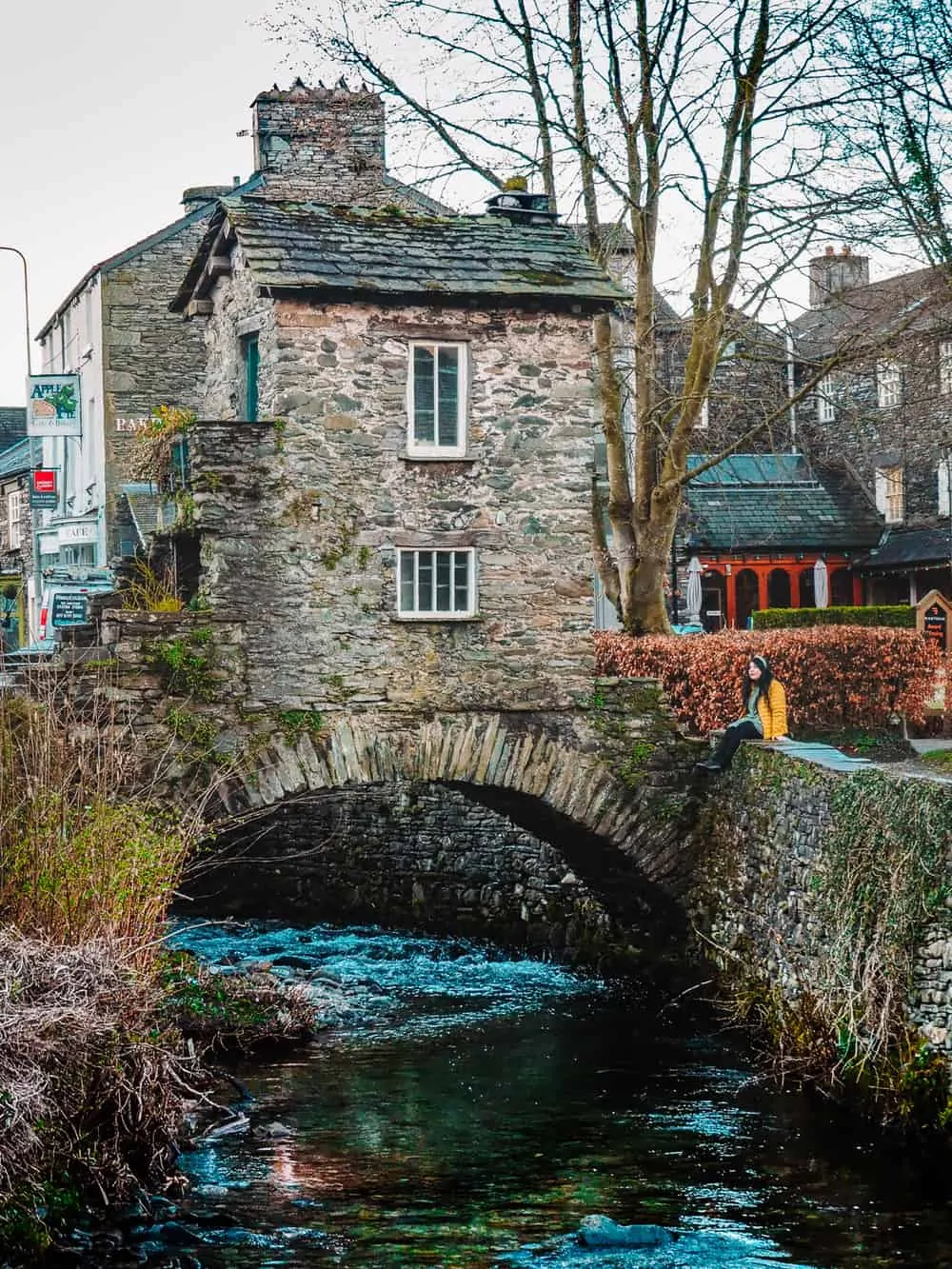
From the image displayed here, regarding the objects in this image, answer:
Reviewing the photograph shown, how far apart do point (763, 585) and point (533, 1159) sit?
2580 centimetres

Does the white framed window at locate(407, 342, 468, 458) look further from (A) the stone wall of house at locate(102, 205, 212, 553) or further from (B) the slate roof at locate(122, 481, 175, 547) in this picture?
(A) the stone wall of house at locate(102, 205, 212, 553)

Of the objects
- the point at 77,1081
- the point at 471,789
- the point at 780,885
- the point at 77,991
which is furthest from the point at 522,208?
the point at 77,1081

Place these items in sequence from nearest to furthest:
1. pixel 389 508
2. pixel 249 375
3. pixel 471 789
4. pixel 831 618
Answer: pixel 389 508 → pixel 471 789 → pixel 249 375 → pixel 831 618

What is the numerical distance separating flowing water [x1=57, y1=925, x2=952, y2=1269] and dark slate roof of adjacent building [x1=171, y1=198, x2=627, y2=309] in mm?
7286

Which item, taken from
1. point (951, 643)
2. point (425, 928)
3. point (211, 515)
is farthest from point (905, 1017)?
point (951, 643)

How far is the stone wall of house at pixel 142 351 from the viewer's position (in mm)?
30344

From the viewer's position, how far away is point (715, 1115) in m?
13.6

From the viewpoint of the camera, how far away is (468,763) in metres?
17.5

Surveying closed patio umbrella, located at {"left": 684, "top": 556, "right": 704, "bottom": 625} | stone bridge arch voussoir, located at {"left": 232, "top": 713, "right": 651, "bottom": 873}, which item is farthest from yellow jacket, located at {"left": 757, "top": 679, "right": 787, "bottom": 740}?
closed patio umbrella, located at {"left": 684, "top": 556, "right": 704, "bottom": 625}

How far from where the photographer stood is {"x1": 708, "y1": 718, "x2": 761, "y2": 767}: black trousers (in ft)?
58.2

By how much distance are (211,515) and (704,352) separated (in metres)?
8.43

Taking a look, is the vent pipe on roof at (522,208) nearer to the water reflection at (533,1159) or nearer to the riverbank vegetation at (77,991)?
the riverbank vegetation at (77,991)

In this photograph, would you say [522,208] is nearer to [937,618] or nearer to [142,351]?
[142,351]

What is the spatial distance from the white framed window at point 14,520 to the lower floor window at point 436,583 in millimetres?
23817
